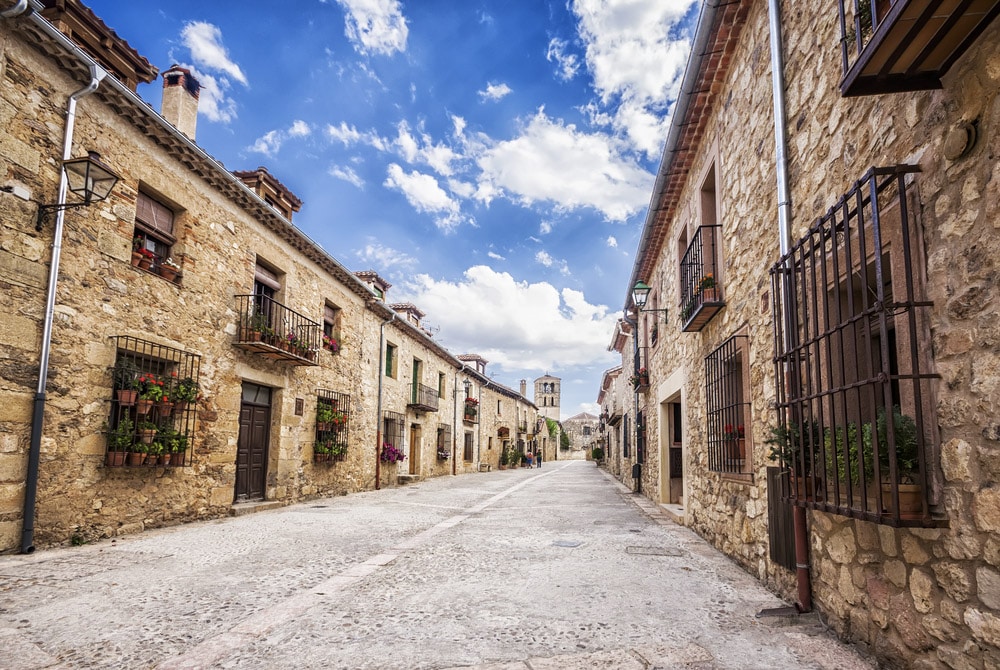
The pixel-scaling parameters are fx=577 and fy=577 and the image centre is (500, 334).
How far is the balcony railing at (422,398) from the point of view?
17672 millimetres

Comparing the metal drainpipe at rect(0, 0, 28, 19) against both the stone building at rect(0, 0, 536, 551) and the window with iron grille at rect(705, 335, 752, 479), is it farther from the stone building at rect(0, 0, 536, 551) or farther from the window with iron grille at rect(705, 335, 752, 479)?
the window with iron grille at rect(705, 335, 752, 479)

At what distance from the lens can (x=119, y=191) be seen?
22.2ft

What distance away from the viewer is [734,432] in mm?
5320

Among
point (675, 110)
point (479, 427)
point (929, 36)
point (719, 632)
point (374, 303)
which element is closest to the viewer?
point (929, 36)

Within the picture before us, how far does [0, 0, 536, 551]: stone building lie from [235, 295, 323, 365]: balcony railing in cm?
4

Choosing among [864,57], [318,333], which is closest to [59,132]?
[318,333]

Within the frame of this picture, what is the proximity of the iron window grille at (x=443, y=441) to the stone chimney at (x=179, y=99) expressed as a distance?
1366 centimetres

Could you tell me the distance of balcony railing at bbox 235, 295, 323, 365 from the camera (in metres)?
9.07

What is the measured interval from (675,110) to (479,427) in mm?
21003

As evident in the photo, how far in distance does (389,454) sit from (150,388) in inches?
334

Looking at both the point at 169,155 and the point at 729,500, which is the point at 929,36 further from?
the point at 169,155

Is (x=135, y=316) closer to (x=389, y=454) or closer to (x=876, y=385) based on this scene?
(x=876, y=385)

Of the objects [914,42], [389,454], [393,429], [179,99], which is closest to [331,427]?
[389,454]

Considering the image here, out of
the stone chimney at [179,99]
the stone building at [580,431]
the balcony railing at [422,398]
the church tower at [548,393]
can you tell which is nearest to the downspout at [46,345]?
the stone chimney at [179,99]
